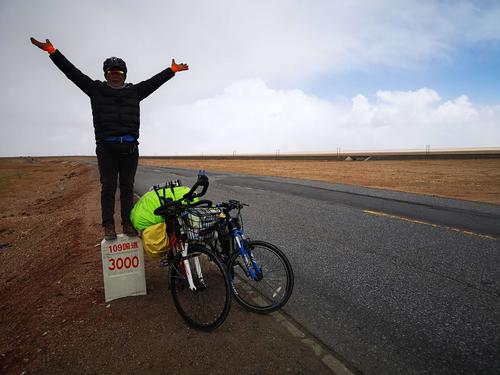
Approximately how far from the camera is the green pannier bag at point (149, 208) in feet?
11.2

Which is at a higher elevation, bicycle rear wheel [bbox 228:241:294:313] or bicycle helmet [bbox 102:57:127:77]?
bicycle helmet [bbox 102:57:127:77]

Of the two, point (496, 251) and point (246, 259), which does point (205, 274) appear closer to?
point (246, 259)

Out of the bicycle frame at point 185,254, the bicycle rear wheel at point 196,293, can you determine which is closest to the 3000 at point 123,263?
the bicycle frame at point 185,254

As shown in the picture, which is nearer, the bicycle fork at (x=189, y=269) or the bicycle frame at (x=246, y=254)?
the bicycle fork at (x=189, y=269)

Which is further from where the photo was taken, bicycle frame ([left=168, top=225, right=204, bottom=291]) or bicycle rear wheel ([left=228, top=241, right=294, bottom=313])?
bicycle rear wheel ([left=228, top=241, right=294, bottom=313])

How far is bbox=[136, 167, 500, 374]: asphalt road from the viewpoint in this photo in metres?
2.71

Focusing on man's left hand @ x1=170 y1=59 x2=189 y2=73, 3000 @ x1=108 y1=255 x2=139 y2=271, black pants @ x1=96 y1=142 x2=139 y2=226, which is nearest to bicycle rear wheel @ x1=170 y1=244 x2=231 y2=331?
3000 @ x1=108 y1=255 x2=139 y2=271

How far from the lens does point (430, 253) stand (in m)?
5.09

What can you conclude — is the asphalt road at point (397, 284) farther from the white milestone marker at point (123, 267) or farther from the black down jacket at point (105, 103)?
the black down jacket at point (105, 103)

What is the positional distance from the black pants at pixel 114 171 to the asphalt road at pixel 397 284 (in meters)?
2.59

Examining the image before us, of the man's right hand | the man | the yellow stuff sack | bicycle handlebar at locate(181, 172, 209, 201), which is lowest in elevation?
the yellow stuff sack

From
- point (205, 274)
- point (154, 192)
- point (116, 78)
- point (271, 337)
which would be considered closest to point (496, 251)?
point (271, 337)

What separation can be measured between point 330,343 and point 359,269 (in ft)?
6.27

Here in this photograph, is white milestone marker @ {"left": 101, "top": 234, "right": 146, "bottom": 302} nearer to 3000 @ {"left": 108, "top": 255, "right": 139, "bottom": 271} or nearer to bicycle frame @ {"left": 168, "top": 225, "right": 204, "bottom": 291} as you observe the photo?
3000 @ {"left": 108, "top": 255, "right": 139, "bottom": 271}
